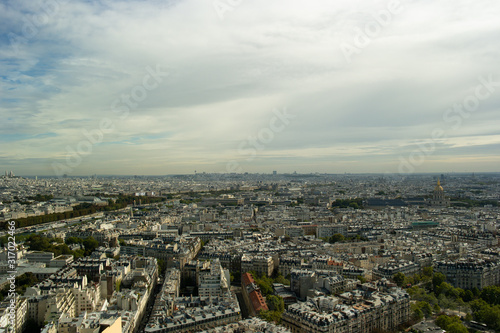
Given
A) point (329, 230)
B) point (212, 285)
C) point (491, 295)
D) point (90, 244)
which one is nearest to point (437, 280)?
point (491, 295)

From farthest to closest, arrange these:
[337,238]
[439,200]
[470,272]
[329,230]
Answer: [439,200]
[329,230]
[337,238]
[470,272]

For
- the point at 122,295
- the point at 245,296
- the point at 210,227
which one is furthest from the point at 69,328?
the point at 210,227

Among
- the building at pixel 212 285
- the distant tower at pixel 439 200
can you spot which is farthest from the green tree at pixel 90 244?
the distant tower at pixel 439 200

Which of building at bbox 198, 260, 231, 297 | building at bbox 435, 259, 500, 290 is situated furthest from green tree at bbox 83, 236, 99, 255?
building at bbox 435, 259, 500, 290

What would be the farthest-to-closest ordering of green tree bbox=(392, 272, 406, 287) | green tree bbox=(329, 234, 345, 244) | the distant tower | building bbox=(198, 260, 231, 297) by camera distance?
the distant tower → green tree bbox=(329, 234, 345, 244) → green tree bbox=(392, 272, 406, 287) → building bbox=(198, 260, 231, 297)

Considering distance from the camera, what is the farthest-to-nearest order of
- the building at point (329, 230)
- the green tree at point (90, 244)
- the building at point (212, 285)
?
the building at point (329, 230)
the green tree at point (90, 244)
the building at point (212, 285)

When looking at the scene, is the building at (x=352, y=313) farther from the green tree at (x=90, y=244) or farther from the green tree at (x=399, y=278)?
the green tree at (x=90, y=244)

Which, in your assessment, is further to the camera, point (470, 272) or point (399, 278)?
point (470, 272)

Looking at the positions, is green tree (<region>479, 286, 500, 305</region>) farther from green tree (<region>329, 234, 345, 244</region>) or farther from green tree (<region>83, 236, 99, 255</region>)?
green tree (<region>83, 236, 99, 255</region>)

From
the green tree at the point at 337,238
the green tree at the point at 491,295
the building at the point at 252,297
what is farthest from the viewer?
Answer: the green tree at the point at 337,238

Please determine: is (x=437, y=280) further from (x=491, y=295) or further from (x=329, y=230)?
(x=329, y=230)

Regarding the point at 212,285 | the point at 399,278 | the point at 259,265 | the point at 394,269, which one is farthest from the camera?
the point at 259,265
